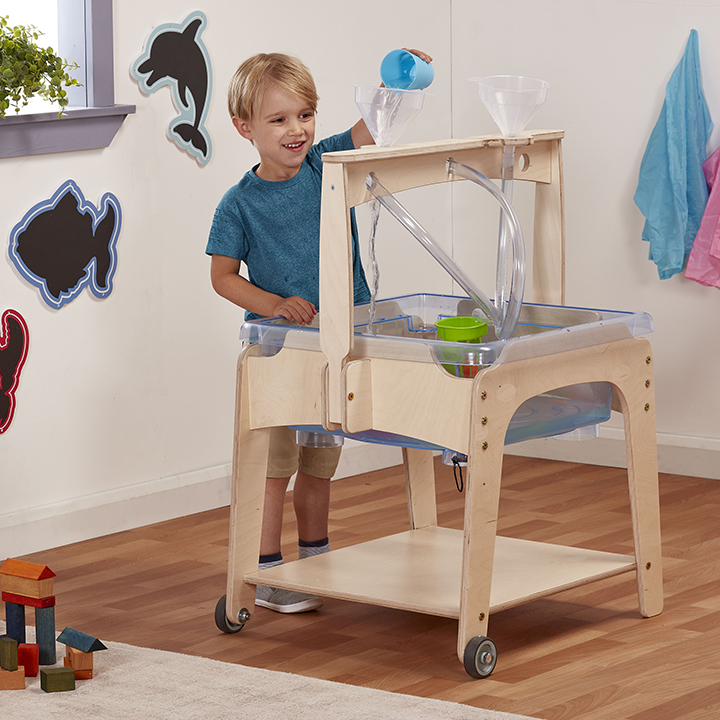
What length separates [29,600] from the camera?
2002 mm

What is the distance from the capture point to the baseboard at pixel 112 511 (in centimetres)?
281

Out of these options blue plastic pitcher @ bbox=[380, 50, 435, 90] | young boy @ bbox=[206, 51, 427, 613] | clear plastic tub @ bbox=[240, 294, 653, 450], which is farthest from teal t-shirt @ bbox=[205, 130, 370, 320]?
blue plastic pitcher @ bbox=[380, 50, 435, 90]

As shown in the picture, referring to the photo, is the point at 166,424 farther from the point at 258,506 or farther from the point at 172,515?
the point at 258,506

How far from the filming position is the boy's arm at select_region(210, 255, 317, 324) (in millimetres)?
2174

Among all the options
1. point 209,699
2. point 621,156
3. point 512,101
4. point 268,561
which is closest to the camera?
point 209,699

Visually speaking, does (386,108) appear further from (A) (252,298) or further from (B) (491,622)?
(B) (491,622)

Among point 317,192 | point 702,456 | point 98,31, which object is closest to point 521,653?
point 317,192

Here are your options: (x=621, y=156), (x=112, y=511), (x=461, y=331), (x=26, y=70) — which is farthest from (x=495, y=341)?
(x=621, y=156)

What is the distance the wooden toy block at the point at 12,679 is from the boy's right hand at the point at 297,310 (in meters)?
0.71

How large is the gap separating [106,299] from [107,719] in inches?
51.4

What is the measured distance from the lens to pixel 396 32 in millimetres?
3561

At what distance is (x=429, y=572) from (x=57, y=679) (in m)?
0.67

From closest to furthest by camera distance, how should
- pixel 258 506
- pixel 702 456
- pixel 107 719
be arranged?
pixel 107 719 → pixel 258 506 → pixel 702 456

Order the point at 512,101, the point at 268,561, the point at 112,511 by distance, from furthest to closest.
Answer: the point at 112,511 < the point at 268,561 < the point at 512,101
